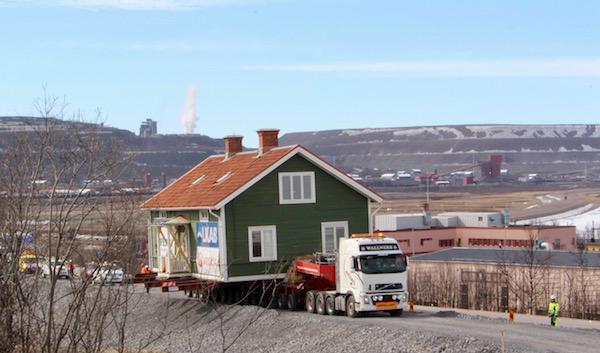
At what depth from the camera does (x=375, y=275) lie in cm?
3706

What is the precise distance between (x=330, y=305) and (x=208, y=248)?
300 inches

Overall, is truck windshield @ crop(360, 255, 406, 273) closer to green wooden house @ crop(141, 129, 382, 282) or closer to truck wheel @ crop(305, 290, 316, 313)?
truck wheel @ crop(305, 290, 316, 313)

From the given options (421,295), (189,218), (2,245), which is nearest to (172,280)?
(189,218)

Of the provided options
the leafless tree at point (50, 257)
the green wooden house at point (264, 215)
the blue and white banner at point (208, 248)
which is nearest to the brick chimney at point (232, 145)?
the green wooden house at point (264, 215)

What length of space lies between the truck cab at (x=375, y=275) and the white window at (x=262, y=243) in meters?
6.38

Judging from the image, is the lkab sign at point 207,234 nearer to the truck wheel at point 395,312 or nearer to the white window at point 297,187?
the white window at point 297,187

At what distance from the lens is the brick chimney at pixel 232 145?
51.3 m

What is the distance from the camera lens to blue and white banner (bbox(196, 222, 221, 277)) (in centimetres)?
4369

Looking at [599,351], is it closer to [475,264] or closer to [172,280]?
[172,280]

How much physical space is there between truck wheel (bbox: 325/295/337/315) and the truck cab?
3.63 ft

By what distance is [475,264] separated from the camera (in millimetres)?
61469

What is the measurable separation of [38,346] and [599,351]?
14.6m

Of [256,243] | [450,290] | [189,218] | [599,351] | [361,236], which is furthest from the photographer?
[450,290]

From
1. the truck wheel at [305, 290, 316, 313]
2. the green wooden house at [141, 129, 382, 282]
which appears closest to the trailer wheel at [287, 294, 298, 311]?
the truck wheel at [305, 290, 316, 313]
